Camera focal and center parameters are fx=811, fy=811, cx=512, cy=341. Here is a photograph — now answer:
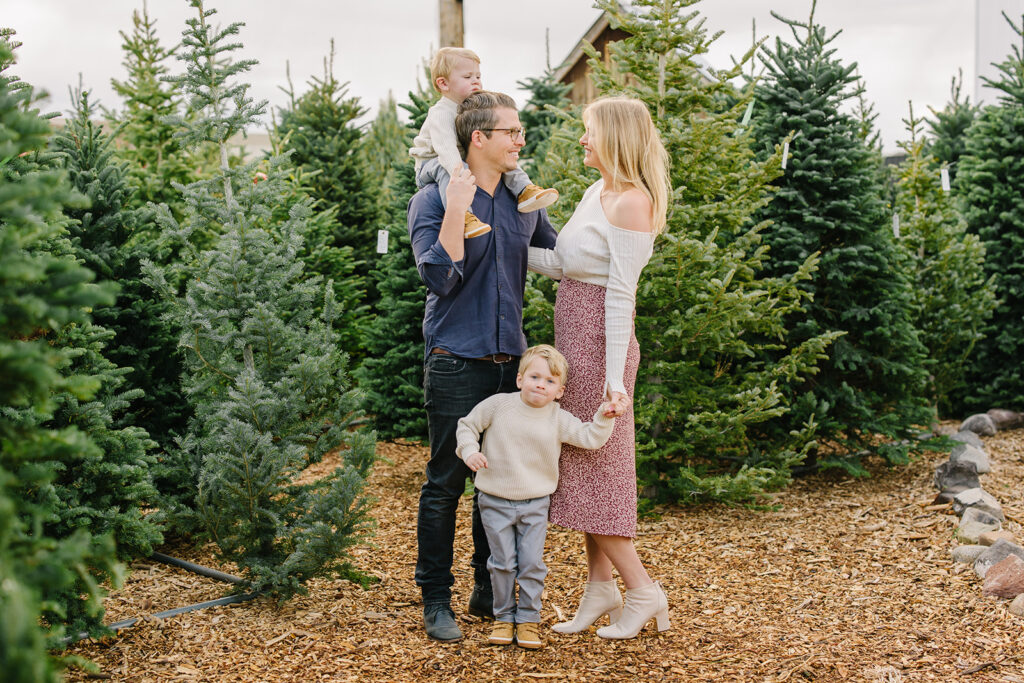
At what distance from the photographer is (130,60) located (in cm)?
995

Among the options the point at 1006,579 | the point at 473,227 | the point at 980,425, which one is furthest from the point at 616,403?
the point at 980,425

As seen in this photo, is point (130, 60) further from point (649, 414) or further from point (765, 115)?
point (649, 414)

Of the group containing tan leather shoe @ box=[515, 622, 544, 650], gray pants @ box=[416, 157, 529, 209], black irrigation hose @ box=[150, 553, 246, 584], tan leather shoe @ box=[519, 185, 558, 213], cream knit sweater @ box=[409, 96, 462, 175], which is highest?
cream knit sweater @ box=[409, 96, 462, 175]

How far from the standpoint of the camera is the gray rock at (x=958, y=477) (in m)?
5.71

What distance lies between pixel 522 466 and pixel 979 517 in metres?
3.46

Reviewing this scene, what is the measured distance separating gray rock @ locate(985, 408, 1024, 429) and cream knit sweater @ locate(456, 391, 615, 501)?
652cm

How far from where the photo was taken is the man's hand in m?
3.25

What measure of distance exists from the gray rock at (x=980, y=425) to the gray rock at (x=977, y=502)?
272 cm

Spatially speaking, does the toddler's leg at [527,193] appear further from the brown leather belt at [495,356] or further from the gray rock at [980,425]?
the gray rock at [980,425]

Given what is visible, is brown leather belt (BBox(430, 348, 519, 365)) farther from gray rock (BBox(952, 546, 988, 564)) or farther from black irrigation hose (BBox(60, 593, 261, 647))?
gray rock (BBox(952, 546, 988, 564))

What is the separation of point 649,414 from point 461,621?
6.06 feet

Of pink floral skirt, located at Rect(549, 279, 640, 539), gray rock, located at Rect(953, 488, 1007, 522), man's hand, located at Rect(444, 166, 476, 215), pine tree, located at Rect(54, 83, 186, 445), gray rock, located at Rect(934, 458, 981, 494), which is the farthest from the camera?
gray rock, located at Rect(934, 458, 981, 494)

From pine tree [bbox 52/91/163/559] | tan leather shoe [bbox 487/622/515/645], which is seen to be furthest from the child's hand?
pine tree [bbox 52/91/163/559]

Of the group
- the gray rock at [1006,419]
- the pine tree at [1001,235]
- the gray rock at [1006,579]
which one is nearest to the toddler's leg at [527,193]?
the gray rock at [1006,579]
